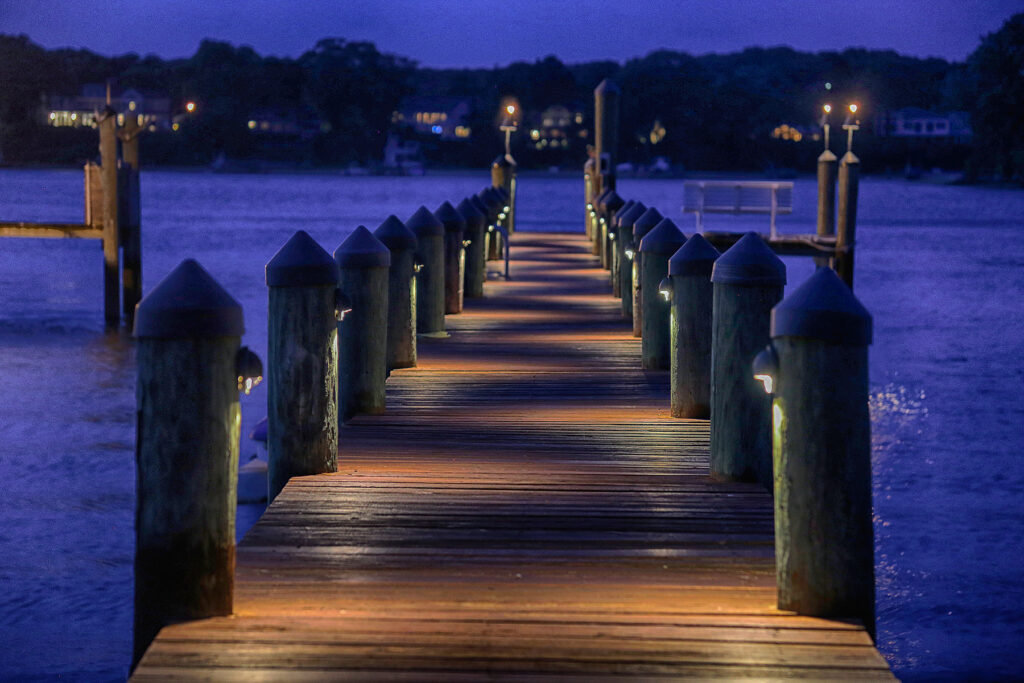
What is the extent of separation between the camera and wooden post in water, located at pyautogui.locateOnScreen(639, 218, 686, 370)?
9.96 meters

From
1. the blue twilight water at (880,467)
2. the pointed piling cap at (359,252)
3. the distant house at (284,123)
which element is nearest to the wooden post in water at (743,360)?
the pointed piling cap at (359,252)

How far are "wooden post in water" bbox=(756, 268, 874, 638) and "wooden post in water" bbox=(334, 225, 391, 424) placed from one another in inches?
153

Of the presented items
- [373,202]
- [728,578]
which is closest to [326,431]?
[728,578]

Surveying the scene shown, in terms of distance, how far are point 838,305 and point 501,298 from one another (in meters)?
12.1

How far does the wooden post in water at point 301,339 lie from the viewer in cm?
613

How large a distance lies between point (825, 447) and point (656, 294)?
5.66 meters

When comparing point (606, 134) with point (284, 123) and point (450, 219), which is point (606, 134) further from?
point (284, 123)

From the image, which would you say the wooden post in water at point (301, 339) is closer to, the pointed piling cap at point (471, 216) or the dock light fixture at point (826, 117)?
the pointed piling cap at point (471, 216)

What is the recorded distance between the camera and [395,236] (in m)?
9.48

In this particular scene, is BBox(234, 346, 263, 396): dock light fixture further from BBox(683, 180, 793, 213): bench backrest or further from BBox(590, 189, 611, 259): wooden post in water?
BBox(683, 180, 793, 213): bench backrest

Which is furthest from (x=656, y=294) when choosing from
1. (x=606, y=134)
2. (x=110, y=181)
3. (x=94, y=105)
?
(x=94, y=105)

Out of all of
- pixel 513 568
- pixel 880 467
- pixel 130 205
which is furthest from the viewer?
pixel 130 205

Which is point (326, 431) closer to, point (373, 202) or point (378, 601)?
point (378, 601)

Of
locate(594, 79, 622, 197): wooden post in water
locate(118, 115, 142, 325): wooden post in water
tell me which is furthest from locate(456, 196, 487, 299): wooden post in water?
locate(594, 79, 622, 197): wooden post in water
